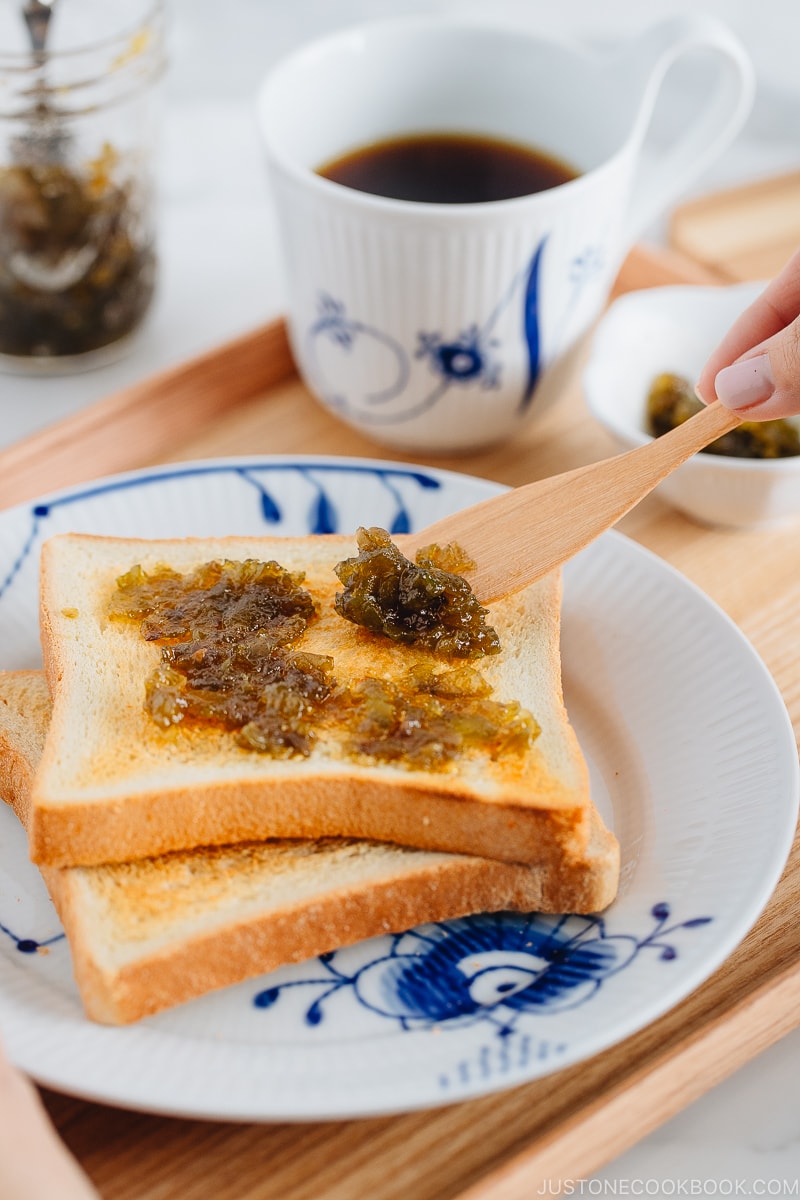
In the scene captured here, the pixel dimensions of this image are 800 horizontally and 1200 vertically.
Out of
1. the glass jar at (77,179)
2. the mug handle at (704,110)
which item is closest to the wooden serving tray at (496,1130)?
the mug handle at (704,110)

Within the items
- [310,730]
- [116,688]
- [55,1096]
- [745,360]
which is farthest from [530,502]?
[55,1096]

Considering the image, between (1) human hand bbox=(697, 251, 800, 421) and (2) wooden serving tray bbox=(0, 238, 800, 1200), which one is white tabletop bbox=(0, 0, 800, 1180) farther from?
(1) human hand bbox=(697, 251, 800, 421)

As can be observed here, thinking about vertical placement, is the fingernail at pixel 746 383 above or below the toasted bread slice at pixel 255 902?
above

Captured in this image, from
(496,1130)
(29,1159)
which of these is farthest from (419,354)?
(29,1159)

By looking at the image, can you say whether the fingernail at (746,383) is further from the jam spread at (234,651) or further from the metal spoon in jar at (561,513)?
the jam spread at (234,651)

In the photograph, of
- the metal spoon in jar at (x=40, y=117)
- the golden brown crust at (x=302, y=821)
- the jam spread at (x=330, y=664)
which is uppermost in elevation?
the metal spoon in jar at (x=40, y=117)

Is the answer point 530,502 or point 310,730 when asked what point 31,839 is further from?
point 530,502
